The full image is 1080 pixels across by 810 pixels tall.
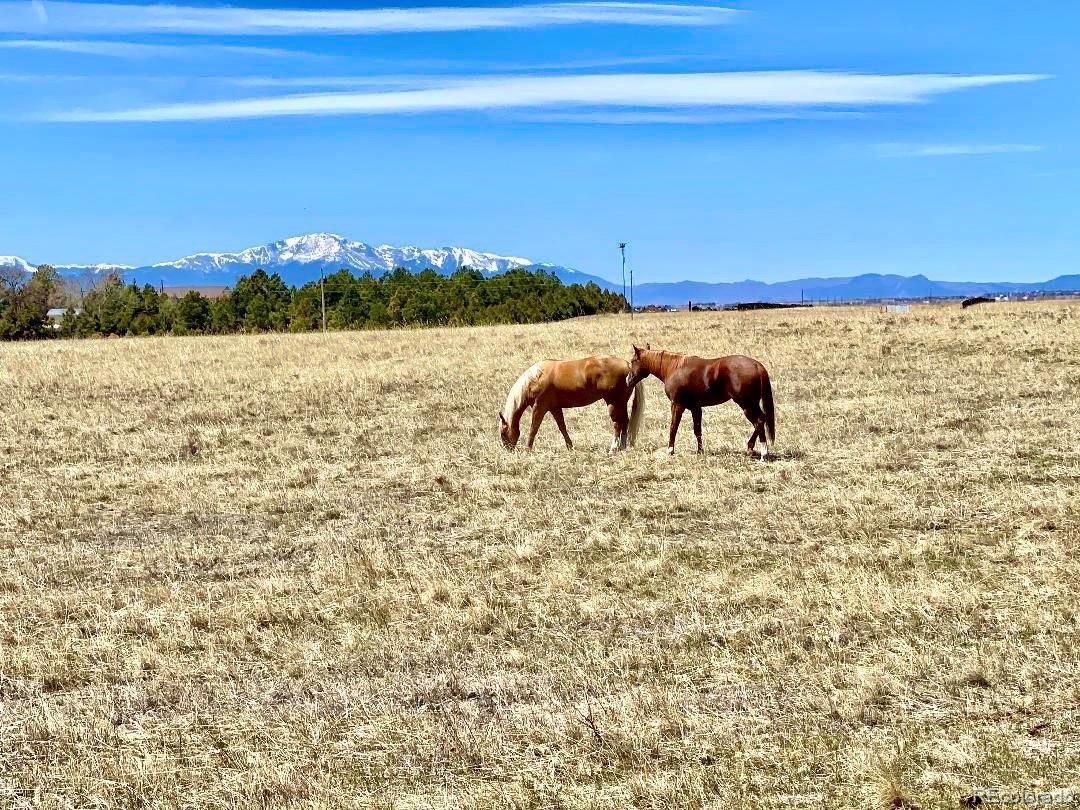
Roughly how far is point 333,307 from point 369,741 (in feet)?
319

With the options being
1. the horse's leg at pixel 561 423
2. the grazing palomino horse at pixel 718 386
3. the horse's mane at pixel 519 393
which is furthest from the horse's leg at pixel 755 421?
the horse's mane at pixel 519 393

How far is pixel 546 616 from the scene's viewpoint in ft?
31.0

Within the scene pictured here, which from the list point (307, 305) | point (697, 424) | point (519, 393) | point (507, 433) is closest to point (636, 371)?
point (697, 424)

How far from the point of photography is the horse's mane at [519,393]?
19.6 metres

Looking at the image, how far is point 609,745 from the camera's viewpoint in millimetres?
6559

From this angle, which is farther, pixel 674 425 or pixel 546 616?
pixel 674 425

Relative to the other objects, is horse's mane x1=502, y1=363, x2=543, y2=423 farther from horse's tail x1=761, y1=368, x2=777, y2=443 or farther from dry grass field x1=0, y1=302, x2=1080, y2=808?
horse's tail x1=761, y1=368, x2=777, y2=443

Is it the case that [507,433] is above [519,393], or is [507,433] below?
below

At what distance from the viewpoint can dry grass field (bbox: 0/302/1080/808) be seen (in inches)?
249

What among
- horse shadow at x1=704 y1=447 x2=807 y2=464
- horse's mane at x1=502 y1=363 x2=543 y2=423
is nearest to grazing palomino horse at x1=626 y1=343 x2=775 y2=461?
horse shadow at x1=704 y1=447 x2=807 y2=464

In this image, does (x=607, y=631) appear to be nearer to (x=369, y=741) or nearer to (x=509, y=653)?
(x=509, y=653)

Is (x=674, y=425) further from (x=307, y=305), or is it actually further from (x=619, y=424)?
(x=307, y=305)

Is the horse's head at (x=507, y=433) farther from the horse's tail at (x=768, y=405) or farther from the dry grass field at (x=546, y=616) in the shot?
the horse's tail at (x=768, y=405)

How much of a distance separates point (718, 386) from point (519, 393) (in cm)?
393
